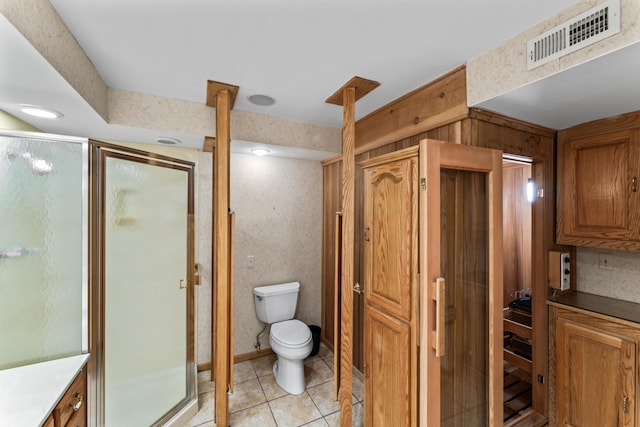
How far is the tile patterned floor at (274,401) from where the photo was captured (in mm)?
2008

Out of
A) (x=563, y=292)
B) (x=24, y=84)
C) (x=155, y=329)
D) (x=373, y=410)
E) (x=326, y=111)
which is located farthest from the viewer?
(x=326, y=111)

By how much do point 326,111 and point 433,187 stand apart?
1327 mm

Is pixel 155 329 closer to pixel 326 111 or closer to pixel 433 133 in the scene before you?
pixel 326 111

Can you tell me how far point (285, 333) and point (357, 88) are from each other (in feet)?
6.99

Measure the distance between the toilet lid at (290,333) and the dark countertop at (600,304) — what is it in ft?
6.27

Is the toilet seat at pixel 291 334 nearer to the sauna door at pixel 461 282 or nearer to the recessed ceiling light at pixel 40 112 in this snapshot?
the sauna door at pixel 461 282

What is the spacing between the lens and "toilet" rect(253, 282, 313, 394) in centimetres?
232

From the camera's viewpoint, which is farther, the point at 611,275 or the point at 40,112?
the point at 611,275

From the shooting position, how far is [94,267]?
4.85 ft

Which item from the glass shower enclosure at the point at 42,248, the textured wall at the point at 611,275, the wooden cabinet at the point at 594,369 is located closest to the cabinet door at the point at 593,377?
the wooden cabinet at the point at 594,369

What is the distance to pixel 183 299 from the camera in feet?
6.97

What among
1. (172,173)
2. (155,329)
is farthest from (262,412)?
(172,173)

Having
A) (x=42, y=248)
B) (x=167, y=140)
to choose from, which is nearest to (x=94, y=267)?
(x=42, y=248)

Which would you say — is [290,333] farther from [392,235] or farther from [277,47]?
[277,47]
